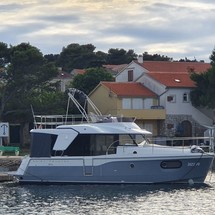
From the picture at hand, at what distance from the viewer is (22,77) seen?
208ft

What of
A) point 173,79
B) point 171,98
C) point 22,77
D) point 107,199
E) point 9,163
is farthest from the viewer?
point 173,79

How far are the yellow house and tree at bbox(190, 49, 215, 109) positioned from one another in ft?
10.9

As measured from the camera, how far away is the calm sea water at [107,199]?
104 feet

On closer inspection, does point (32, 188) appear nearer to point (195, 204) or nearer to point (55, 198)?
point (55, 198)

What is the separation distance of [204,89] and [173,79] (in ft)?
11.9

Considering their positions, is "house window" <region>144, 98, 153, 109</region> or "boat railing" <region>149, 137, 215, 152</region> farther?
"house window" <region>144, 98, 153, 109</region>

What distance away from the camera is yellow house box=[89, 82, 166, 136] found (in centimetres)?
6738

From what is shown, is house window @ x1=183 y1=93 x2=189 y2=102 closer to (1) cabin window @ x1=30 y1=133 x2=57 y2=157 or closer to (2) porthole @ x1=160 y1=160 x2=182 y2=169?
(2) porthole @ x1=160 y1=160 x2=182 y2=169

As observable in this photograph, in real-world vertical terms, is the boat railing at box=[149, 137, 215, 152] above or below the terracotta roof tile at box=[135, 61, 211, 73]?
below

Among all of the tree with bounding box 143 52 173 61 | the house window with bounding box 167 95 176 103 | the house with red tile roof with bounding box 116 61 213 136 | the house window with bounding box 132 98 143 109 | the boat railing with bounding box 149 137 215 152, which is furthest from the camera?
the tree with bounding box 143 52 173 61

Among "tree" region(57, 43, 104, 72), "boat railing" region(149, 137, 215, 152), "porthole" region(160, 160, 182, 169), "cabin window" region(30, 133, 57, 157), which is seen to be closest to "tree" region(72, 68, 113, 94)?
"boat railing" region(149, 137, 215, 152)

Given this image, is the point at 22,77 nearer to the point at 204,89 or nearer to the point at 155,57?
the point at 204,89

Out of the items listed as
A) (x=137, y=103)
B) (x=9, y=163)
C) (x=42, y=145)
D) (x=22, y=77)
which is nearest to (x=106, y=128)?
(x=42, y=145)

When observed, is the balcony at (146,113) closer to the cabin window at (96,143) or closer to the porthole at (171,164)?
the cabin window at (96,143)
